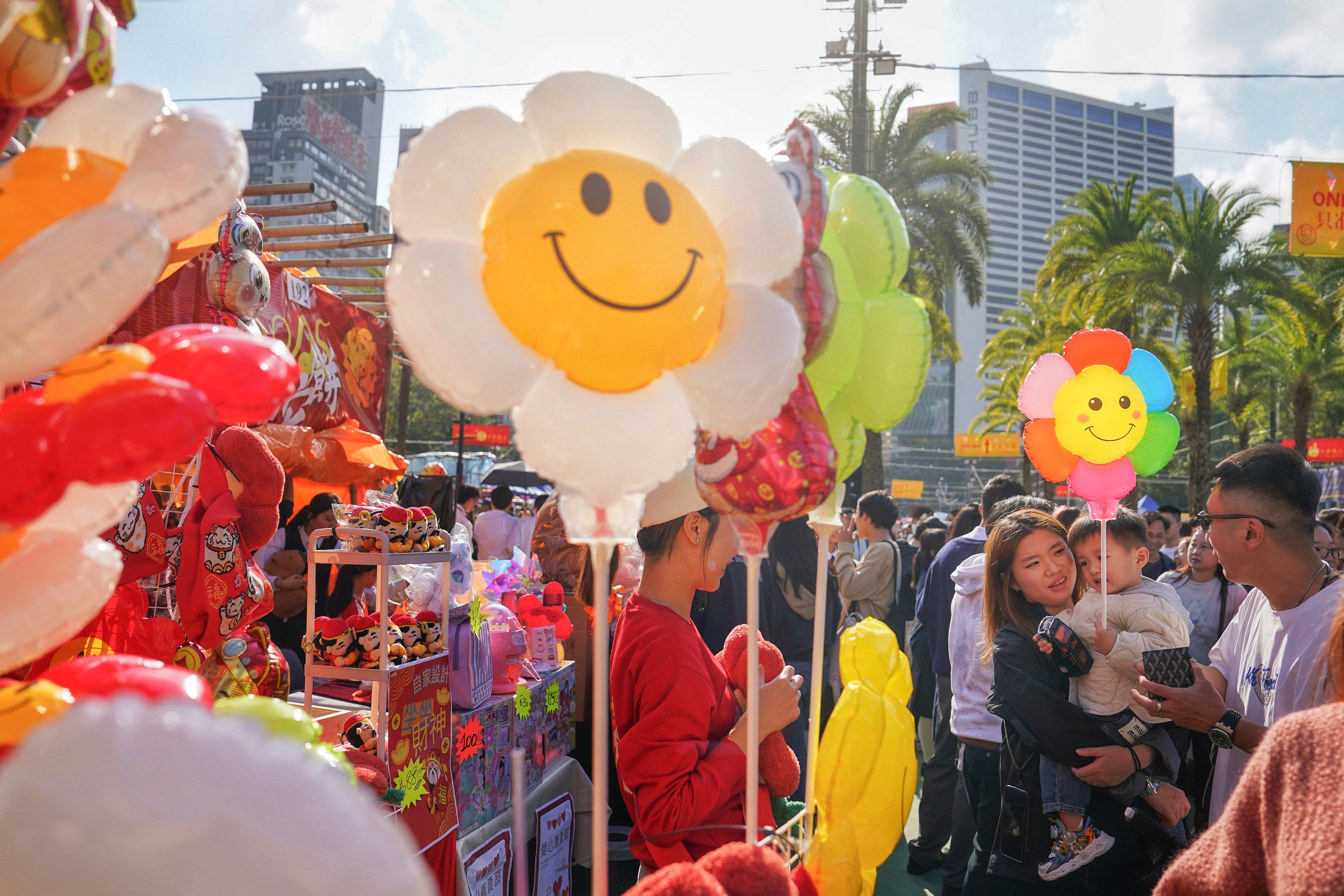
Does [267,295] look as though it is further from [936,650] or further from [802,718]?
[936,650]

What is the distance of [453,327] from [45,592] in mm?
574

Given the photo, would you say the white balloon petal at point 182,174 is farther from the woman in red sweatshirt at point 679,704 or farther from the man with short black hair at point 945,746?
the man with short black hair at point 945,746

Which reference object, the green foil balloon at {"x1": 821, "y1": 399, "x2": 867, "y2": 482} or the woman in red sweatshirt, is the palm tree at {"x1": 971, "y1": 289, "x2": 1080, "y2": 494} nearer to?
the woman in red sweatshirt

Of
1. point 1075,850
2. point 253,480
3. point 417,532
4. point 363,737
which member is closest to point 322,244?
point 253,480

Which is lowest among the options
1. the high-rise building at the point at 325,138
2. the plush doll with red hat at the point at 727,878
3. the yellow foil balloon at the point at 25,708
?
the plush doll with red hat at the point at 727,878

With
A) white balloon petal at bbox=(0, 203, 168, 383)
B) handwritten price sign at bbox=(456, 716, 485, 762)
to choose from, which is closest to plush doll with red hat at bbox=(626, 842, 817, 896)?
white balloon petal at bbox=(0, 203, 168, 383)

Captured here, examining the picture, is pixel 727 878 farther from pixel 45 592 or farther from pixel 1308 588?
pixel 1308 588

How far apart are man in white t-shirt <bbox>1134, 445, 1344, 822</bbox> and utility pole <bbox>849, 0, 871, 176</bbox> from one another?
876 centimetres

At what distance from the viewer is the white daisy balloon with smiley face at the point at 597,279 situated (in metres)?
1.22

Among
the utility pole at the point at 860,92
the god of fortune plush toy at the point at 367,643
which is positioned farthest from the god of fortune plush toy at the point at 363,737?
the utility pole at the point at 860,92

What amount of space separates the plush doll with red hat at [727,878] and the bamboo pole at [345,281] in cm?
635

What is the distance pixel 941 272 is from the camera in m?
15.6

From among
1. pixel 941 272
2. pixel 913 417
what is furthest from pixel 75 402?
pixel 913 417

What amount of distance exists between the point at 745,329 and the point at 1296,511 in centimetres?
195
